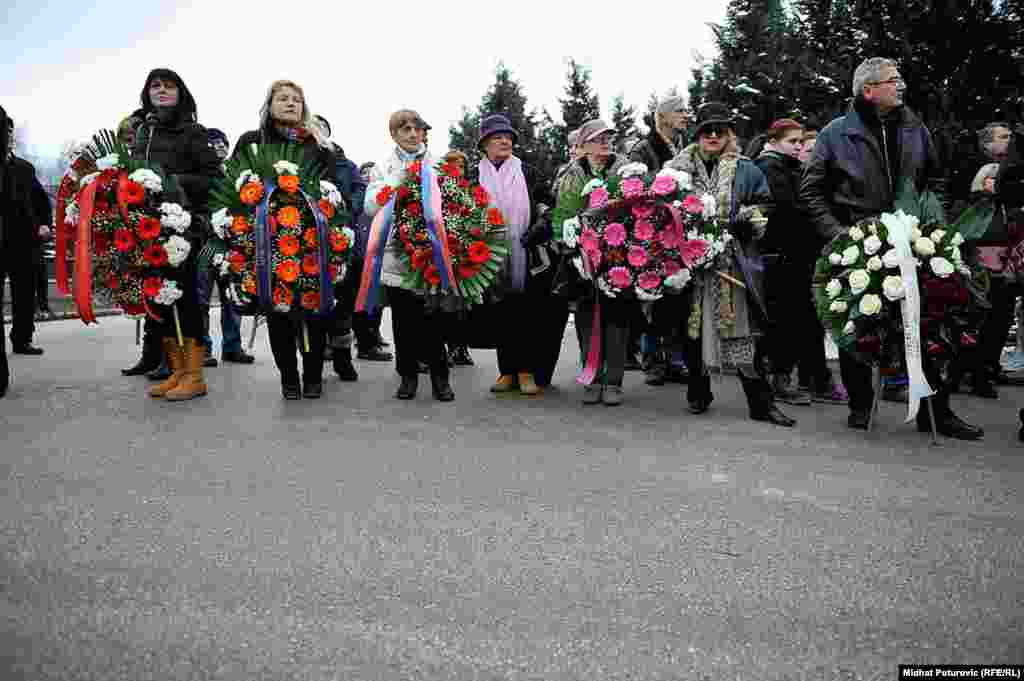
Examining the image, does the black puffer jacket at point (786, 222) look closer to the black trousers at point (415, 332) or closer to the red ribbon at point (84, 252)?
the black trousers at point (415, 332)

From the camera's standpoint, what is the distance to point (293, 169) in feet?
22.7

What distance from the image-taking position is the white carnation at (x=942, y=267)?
5793mm

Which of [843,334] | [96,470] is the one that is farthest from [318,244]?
[843,334]

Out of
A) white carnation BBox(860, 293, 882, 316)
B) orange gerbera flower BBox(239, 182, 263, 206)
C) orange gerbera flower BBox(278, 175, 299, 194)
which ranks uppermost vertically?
orange gerbera flower BBox(278, 175, 299, 194)

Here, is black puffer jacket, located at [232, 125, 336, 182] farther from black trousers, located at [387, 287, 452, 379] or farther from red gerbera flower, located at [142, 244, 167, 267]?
black trousers, located at [387, 287, 452, 379]

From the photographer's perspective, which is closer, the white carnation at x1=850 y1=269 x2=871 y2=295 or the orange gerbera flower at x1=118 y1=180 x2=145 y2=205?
the white carnation at x1=850 y1=269 x2=871 y2=295

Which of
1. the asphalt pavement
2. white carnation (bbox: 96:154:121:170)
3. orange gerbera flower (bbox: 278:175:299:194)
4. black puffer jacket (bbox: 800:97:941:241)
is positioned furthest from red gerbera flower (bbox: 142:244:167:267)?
black puffer jacket (bbox: 800:97:941:241)

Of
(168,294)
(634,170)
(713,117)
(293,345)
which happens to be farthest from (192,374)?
(713,117)

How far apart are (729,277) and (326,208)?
311 cm

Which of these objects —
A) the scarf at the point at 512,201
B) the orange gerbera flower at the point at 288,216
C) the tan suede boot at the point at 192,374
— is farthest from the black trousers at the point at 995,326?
the tan suede boot at the point at 192,374

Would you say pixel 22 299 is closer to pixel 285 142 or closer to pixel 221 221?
pixel 221 221

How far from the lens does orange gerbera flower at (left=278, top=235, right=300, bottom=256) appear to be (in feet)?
22.7

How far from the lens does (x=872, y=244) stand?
5.89 meters

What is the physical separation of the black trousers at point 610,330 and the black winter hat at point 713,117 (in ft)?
4.70
